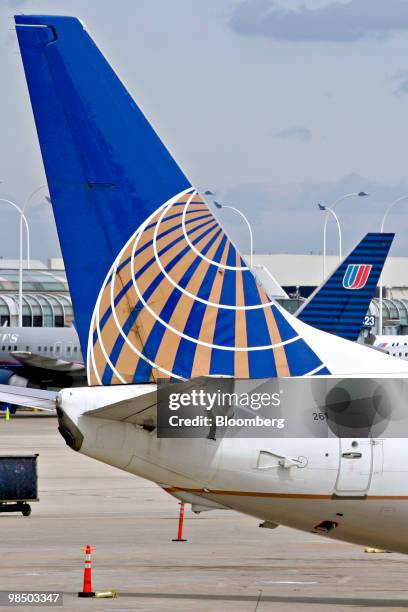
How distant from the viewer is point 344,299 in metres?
59.1

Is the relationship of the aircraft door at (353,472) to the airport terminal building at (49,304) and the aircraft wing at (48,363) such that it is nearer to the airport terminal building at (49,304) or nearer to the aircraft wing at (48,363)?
the aircraft wing at (48,363)

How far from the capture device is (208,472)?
1850 centimetres

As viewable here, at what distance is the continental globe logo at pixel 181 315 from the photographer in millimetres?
18828

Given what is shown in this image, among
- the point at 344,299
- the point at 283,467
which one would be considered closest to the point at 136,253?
the point at 283,467

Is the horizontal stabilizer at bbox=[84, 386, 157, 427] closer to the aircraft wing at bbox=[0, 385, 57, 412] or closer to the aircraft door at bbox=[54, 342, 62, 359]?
the aircraft wing at bbox=[0, 385, 57, 412]

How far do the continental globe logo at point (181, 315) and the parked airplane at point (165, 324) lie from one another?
1cm

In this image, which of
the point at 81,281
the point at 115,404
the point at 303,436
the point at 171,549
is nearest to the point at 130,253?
the point at 81,281

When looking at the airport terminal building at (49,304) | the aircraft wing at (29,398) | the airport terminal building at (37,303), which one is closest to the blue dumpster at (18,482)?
the aircraft wing at (29,398)

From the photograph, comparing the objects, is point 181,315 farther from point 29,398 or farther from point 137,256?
point 29,398

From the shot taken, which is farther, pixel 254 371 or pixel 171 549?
pixel 171 549

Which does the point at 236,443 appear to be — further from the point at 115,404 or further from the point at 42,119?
the point at 42,119

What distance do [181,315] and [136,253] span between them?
1.04 m

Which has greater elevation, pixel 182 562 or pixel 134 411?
pixel 134 411

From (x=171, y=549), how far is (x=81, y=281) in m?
10.3
